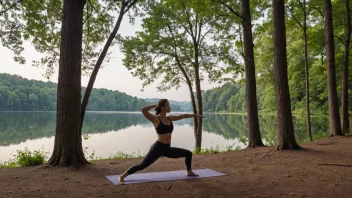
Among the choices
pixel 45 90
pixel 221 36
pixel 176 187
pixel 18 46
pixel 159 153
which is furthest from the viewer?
pixel 45 90

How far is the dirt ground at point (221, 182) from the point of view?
14.4 feet

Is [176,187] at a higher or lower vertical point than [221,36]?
lower

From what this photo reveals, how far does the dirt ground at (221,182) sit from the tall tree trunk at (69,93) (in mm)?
439

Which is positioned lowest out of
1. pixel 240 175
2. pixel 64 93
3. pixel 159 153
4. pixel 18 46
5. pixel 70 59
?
pixel 240 175

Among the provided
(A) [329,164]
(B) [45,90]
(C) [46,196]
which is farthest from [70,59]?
(B) [45,90]

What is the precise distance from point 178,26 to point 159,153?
10.8 metres

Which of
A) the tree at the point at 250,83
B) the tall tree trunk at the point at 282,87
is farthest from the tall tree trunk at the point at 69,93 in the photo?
the tree at the point at 250,83

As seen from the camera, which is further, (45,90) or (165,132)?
(45,90)

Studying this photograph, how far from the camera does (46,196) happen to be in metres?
4.26

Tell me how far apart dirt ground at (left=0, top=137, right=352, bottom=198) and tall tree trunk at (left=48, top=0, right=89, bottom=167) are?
0.44 meters

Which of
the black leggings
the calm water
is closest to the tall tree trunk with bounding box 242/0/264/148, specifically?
the calm water

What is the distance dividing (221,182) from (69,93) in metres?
4.16

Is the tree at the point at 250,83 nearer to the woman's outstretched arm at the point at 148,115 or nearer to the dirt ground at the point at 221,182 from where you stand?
the dirt ground at the point at 221,182

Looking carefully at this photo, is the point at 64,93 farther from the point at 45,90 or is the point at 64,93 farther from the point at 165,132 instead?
the point at 45,90
